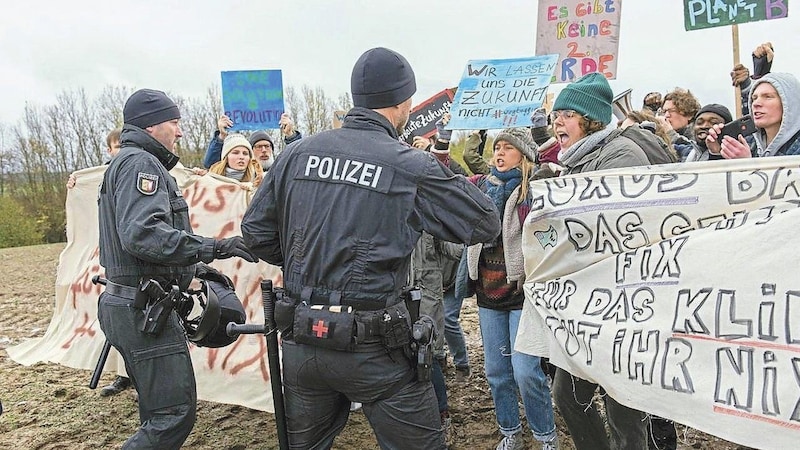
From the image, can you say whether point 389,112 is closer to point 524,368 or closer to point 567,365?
A: point 567,365

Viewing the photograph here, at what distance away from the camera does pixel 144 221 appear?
3299mm

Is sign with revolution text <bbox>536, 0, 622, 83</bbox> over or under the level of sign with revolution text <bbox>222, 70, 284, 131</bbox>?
over

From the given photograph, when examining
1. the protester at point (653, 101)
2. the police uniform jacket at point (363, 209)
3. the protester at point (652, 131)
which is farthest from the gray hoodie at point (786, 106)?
the protester at point (653, 101)

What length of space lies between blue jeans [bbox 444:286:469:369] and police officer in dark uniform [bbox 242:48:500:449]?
8.86ft

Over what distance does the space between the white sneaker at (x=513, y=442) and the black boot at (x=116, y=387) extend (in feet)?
11.5

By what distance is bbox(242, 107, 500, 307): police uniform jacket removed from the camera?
2729 millimetres

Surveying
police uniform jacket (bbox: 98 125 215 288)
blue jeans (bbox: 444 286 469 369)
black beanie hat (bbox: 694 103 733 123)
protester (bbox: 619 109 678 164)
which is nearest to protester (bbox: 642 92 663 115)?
black beanie hat (bbox: 694 103 733 123)

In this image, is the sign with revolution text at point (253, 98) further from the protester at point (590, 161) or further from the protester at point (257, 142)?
the protester at point (590, 161)

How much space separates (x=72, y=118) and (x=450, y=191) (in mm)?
30286

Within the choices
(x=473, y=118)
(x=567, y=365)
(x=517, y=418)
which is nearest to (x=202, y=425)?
(x=517, y=418)

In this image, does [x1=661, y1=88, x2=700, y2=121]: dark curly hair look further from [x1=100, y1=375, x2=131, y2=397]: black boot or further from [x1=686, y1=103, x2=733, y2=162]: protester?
[x1=100, y1=375, x2=131, y2=397]: black boot

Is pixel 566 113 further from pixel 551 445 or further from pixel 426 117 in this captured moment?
pixel 426 117

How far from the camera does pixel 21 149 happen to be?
26.7 m

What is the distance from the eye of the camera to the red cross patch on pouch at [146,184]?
11.1 ft
